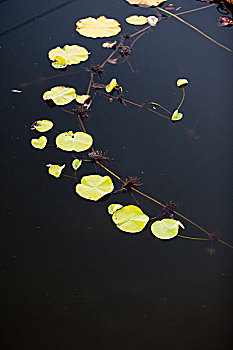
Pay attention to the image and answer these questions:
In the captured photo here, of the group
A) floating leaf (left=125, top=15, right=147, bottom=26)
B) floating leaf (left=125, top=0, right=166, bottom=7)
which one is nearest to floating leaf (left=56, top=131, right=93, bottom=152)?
floating leaf (left=125, top=15, right=147, bottom=26)

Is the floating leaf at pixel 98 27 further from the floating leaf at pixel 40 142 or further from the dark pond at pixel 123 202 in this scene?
the floating leaf at pixel 40 142

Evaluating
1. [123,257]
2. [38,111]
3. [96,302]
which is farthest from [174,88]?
[96,302]

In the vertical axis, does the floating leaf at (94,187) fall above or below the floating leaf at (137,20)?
below

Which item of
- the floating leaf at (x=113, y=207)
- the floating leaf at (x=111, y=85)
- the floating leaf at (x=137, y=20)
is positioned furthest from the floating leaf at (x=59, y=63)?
the floating leaf at (x=113, y=207)

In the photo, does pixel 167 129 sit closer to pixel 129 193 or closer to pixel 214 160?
pixel 214 160

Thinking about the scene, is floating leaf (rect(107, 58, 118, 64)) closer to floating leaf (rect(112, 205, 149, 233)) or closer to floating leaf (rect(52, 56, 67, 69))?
floating leaf (rect(52, 56, 67, 69))

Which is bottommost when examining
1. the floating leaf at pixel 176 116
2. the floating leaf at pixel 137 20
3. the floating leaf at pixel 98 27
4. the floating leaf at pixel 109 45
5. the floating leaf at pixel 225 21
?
the floating leaf at pixel 176 116
